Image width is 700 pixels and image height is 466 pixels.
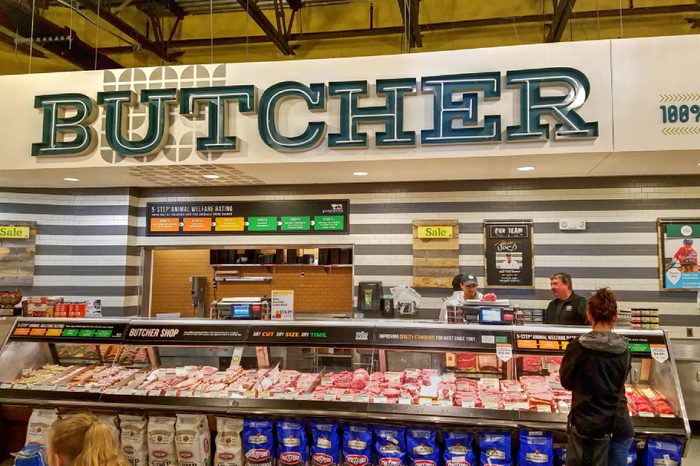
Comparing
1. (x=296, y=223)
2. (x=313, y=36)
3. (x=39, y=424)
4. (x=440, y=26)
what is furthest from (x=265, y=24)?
(x=39, y=424)

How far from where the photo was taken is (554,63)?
5.12 m

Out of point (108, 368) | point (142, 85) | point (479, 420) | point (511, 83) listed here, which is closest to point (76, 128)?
point (142, 85)

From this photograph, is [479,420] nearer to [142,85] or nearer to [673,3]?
[142,85]

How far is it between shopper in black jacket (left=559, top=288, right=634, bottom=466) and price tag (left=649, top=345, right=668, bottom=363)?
0.58 m

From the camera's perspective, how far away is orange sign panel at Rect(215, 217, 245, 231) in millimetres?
7375

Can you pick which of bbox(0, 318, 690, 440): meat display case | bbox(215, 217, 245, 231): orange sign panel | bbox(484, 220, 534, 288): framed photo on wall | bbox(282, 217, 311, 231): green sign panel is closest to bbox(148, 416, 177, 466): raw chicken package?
bbox(0, 318, 690, 440): meat display case

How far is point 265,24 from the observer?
290 inches

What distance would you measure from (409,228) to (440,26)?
365 centimetres

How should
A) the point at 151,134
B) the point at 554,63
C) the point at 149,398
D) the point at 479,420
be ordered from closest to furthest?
the point at 479,420
the point at 149,398
the point at 554,63
the point at 151,134

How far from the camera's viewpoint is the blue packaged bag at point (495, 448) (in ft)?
10.8

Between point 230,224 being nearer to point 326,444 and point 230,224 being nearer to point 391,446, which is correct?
point 326,444

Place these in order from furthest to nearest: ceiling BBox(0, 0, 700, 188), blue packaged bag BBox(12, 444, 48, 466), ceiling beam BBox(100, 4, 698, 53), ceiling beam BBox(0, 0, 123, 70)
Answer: ceiling beam BBox(100, 4, 698, 53) → ceiling beam BBox(0, 0, 123, 70) → ceiling BBox(0, 0, 700, 188) → blue packaged bag BBox(12, 444, 48, 466)

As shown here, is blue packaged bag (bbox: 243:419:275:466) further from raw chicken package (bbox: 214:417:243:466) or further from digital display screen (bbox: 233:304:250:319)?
digital display screen (bbox: 233:304:250:319)

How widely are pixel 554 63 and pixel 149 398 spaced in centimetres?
494
